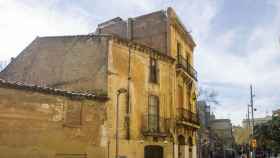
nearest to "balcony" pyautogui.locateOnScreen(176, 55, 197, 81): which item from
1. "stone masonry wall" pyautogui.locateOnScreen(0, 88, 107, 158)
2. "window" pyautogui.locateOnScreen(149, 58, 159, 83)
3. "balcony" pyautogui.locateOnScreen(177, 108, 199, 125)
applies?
"window" pyautogui.locateOnScreen(149, 58, 159, 83)

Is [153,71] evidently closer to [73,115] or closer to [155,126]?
[155,126]

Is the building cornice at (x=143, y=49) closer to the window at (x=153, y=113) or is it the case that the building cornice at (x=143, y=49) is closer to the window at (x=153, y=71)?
the window at (x=153, y=71)

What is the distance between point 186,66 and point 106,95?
38.7 ft

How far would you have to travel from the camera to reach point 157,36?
2944 cm

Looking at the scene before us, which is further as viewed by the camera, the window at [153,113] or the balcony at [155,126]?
the window at [153,113]

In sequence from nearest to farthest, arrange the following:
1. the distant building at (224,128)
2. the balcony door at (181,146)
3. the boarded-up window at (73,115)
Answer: the boarded-up window at (73,115) → the balcony door at (181,146) → the distant building at (224,128)

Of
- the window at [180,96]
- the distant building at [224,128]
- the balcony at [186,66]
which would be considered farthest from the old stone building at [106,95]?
the distant building at [224,128]

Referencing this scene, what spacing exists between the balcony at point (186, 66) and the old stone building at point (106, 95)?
0.10 meters

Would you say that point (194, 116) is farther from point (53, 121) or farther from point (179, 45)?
point (53, 121)

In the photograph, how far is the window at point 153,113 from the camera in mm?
24708

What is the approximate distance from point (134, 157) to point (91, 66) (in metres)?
6.00

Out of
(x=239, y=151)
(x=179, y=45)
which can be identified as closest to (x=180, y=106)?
(x=179, y=45)

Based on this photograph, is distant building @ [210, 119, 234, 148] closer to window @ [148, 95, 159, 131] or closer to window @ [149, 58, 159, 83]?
window @ [149, 58, 159, 83]

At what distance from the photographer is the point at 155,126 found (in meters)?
25.0
